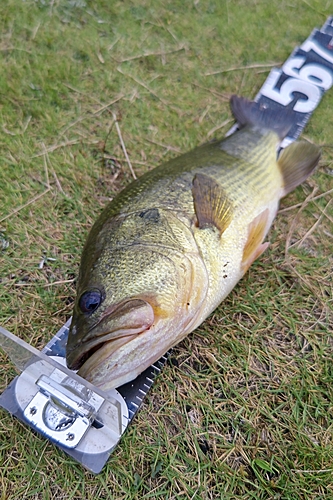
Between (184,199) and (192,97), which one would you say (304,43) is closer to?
(192,97)

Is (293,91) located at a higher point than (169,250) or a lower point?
higher

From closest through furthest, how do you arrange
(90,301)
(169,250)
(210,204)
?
(90,301), (169,250), (210,204)

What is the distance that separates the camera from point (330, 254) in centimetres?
297

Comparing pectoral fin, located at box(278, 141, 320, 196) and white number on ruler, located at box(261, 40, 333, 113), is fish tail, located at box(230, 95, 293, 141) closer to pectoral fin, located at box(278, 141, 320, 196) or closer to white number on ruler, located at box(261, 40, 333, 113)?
pectoral fin, located at box(278, 141, 320, 196)

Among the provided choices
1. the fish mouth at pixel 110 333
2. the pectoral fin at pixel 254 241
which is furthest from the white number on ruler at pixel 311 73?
the fish mouth at pixel 110 333

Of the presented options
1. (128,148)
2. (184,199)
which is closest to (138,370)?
(184,199)

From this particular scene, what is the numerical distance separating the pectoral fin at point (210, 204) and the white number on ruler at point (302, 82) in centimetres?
162

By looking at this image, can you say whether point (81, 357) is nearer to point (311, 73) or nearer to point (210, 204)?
point (210, 204)

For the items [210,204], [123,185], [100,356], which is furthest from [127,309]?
[123,185]

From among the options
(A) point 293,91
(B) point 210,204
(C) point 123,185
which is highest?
(A) point 293,91

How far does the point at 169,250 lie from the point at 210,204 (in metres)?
0.45

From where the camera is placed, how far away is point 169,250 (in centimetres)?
209

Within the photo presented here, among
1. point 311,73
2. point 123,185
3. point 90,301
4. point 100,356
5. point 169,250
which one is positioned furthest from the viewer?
point 311,73

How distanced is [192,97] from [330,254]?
1913 mm
